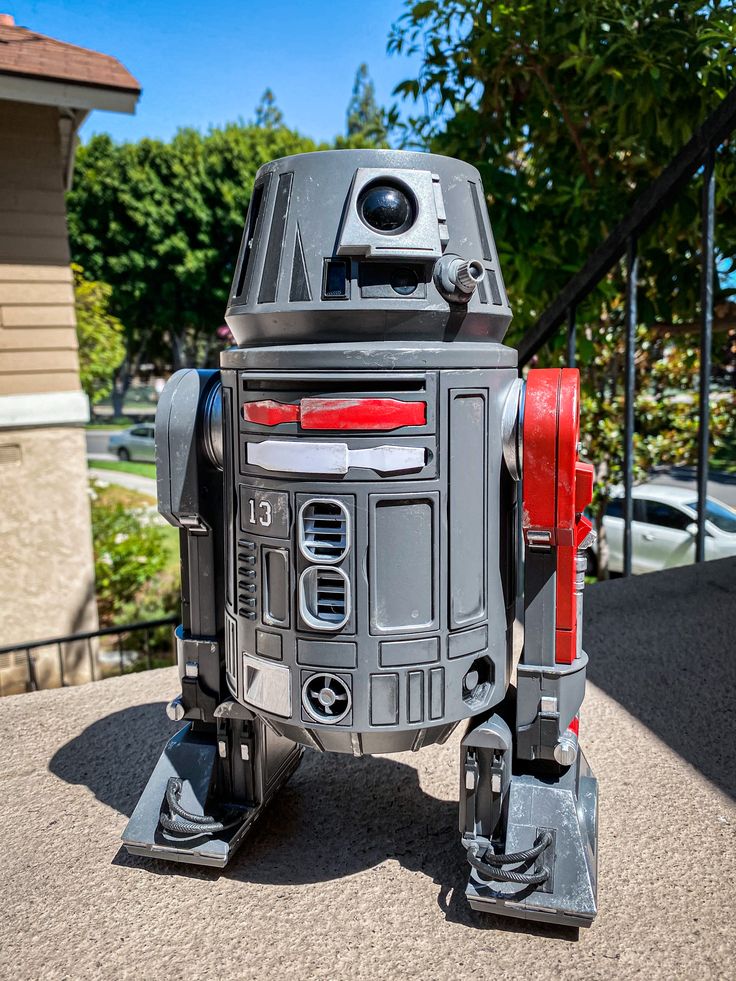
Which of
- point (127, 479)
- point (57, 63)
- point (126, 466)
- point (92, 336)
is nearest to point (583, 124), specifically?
point (57, 63)

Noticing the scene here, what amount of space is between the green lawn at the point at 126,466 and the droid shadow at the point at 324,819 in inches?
813

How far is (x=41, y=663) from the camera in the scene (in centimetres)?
768

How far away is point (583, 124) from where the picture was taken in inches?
218

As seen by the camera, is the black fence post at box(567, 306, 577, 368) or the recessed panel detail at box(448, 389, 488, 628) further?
the black fence post at box(567, 306, 577, 368)

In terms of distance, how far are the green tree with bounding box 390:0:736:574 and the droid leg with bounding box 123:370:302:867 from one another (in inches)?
119

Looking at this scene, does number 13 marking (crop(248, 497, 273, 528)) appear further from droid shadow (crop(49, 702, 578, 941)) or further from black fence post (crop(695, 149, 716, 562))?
black fence post (crop(695, 149, 716, 562))

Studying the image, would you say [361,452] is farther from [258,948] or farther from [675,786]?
[675,786]

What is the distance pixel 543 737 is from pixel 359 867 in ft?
2.07

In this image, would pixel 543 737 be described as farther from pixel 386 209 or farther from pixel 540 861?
pixel 386 209

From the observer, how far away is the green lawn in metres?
23.8

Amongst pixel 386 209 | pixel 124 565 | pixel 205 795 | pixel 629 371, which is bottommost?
pixel 124 565

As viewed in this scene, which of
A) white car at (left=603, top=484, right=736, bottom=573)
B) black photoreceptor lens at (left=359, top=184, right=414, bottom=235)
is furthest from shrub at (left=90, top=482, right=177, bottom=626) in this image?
black photoreceptor lens at (left=359, top=184, right=414, bottom=235)

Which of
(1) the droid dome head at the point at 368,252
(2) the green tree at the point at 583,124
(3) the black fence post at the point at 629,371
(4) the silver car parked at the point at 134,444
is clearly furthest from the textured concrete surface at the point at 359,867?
(4) the silver car parked at the point at 134,444

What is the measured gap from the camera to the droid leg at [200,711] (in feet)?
7.09
